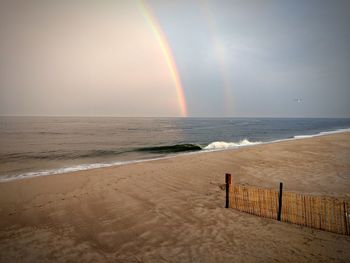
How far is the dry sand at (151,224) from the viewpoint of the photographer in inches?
266

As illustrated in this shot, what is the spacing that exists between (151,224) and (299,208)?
205 inches

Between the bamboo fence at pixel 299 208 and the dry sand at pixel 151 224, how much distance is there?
26cm

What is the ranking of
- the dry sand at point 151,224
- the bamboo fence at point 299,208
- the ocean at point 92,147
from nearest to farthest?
the dry sand at point 151,224, the bamboo fence at point 299,208, the ocean at point 92,147

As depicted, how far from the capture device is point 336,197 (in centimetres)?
1123

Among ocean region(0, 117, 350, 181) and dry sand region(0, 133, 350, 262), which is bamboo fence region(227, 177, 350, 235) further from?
ocean region(0, 117, 350, 181)

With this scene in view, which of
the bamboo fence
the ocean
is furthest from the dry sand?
the ocean

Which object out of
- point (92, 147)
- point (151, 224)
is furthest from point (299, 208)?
point (92, 147)

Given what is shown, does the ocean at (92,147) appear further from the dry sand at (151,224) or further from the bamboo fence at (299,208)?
the bamboo fence at (299,208)

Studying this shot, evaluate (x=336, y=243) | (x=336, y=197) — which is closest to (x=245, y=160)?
(x=336, y=197)

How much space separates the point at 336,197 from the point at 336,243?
5.10 m

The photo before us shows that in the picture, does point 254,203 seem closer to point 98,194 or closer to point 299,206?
point 299,206

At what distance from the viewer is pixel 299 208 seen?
8.05 metres

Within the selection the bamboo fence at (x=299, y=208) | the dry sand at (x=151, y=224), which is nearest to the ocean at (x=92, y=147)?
the dry sand at (x=151, y=224)

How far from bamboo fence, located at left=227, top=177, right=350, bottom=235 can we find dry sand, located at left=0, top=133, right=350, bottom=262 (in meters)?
0.26
